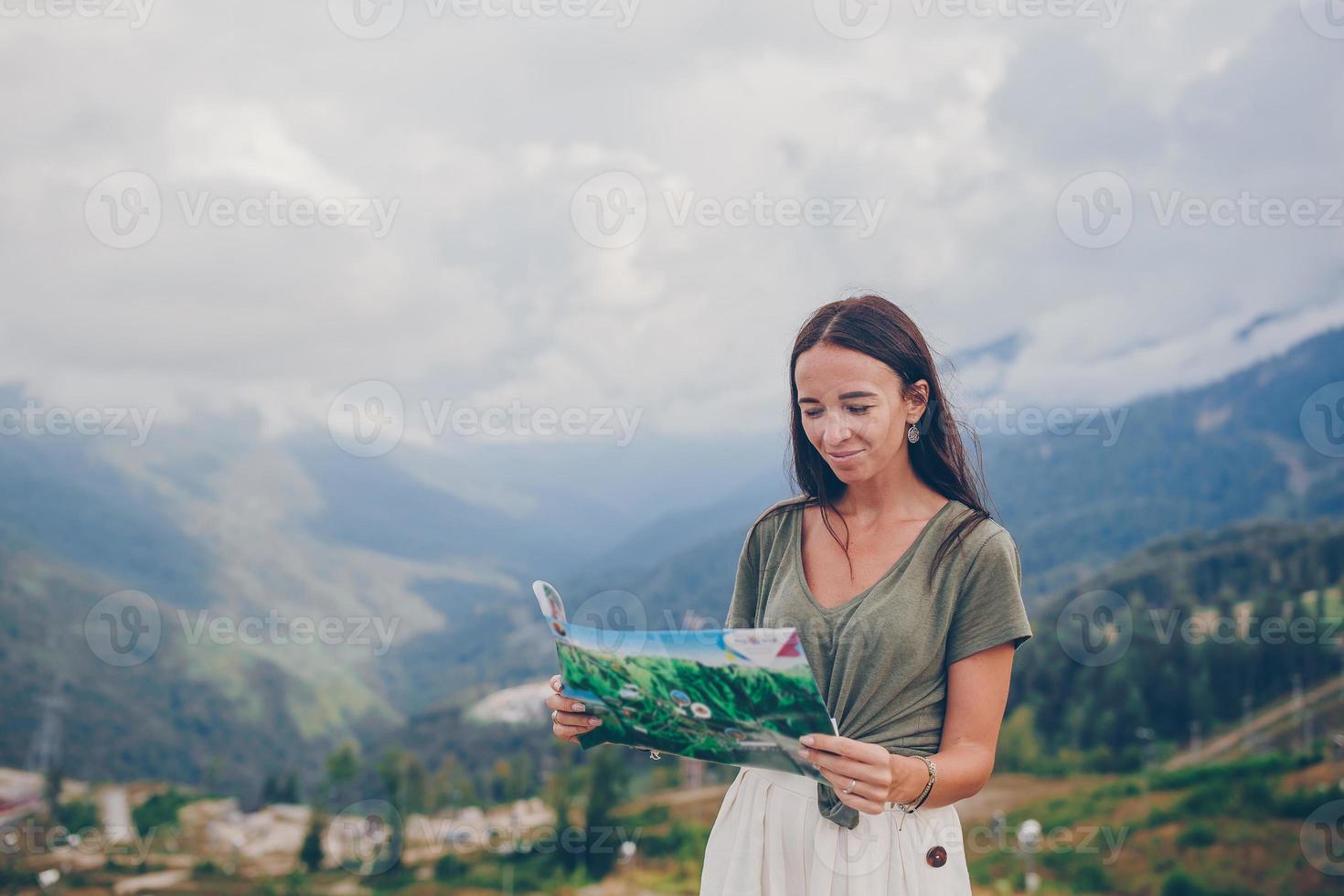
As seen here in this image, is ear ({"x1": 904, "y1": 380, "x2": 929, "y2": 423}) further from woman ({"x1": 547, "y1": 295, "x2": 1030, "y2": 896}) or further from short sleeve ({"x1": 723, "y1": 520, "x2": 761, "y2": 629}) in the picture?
short sleeve ({"x1": 723, "y1": 520, "x2": 761, "y2": 629})

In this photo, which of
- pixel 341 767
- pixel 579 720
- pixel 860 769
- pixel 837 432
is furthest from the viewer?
pixel 341 767

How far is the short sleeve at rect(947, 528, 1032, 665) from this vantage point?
1.81 meters

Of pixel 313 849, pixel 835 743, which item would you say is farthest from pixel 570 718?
pixel 313 849

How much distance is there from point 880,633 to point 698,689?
362 mm

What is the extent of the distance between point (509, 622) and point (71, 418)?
3673cm

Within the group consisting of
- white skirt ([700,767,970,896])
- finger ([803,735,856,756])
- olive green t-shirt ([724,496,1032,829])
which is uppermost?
olive green t-shirt ([724,496,1032,829])

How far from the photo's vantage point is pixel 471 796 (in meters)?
14.3

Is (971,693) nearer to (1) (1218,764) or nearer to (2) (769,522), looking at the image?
(2) (769,522)

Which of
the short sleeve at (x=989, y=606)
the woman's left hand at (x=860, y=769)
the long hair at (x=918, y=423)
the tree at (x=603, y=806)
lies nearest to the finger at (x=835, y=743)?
the woman's left hand at (x=860, y=769)

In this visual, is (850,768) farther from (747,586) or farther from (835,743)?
(747,586)

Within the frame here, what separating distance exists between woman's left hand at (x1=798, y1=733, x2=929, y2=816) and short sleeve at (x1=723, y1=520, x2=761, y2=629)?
603mm

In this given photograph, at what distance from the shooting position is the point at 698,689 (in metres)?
1.81

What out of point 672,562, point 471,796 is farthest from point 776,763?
point 672,562

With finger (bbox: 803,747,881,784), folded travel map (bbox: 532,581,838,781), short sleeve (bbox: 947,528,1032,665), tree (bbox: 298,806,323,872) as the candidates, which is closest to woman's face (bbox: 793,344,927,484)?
short sleeve (bbox: 947,528,1032,665)
